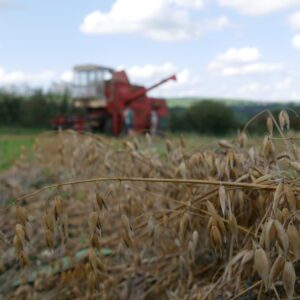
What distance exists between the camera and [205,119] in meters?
23.5

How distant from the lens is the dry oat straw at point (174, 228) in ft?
4.18

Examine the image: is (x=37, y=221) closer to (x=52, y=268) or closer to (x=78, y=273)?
(x=52, y=268)

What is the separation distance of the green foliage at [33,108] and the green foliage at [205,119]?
15.1 ft

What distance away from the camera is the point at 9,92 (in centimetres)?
2842

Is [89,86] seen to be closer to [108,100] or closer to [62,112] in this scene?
[108,100]

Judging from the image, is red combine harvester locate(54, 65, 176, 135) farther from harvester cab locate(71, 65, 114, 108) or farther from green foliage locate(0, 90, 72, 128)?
green foliage locate(0, 90, 72, 128)

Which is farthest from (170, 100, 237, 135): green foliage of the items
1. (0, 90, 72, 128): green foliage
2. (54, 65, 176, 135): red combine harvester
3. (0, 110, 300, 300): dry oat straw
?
(0, 110, 300, 300): dry oat straw

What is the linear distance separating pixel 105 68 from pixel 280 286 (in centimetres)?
1901

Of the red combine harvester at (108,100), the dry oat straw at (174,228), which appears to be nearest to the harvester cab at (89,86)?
the red combine harvester at (108,100)

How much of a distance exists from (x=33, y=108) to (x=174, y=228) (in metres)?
25.2

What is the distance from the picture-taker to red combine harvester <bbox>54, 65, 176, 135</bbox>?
1977 centimetres

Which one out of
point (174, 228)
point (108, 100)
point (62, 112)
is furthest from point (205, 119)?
point (174, 228)

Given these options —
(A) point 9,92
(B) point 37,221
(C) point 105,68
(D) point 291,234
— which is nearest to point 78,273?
(D) point 291,234

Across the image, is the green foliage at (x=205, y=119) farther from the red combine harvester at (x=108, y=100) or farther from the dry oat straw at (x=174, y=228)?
the dry oat straw at (x=174, y=228)
